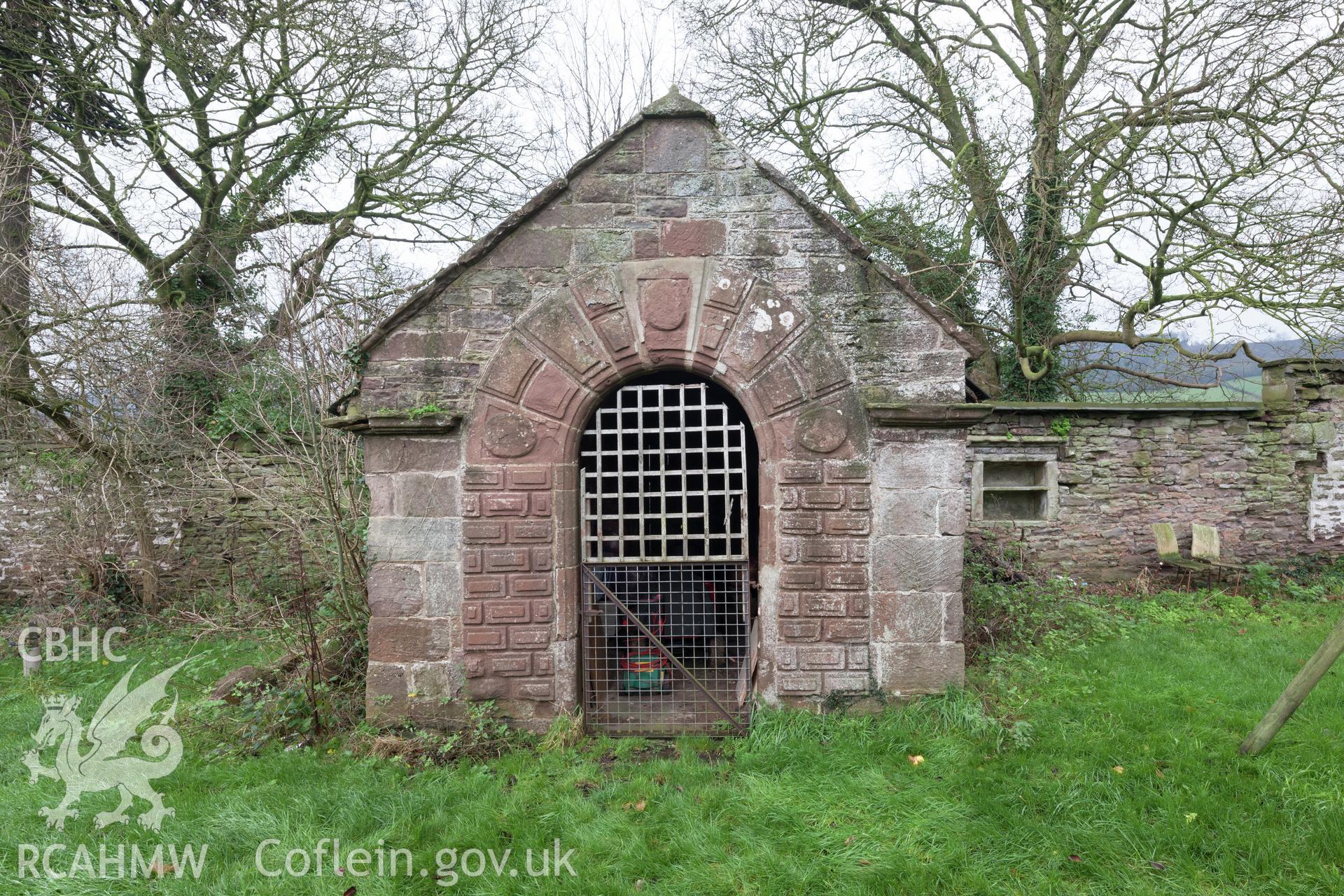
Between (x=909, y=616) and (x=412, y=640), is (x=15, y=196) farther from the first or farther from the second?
(x=909, y=616)

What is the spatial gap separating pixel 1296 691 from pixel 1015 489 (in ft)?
19.1

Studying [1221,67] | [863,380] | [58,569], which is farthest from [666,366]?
[1221,67]

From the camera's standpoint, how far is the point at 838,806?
11.6ft

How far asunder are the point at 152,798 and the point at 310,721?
90 centimetres

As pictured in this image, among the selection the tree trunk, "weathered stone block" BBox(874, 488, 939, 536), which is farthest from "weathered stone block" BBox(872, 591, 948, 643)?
the tree trunk

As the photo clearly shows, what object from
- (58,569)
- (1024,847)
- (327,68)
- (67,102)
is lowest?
(1024,847)

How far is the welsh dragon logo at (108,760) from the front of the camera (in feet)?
11.9

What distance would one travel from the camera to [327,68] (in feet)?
32.2

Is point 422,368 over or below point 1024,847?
over

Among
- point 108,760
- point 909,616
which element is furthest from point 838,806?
point 108,760

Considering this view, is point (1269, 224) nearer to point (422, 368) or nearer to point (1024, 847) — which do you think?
point (1024, 847)

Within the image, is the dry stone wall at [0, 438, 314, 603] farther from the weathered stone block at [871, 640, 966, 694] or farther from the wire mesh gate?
the weathered stone block at [871, 640, 966, 694]

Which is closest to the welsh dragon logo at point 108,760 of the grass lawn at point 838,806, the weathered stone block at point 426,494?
the grass lawn at point 838,806

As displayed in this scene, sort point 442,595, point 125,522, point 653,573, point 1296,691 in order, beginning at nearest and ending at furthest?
point 1296,691 < point 442,595 < point 653,573 < point 125,522
